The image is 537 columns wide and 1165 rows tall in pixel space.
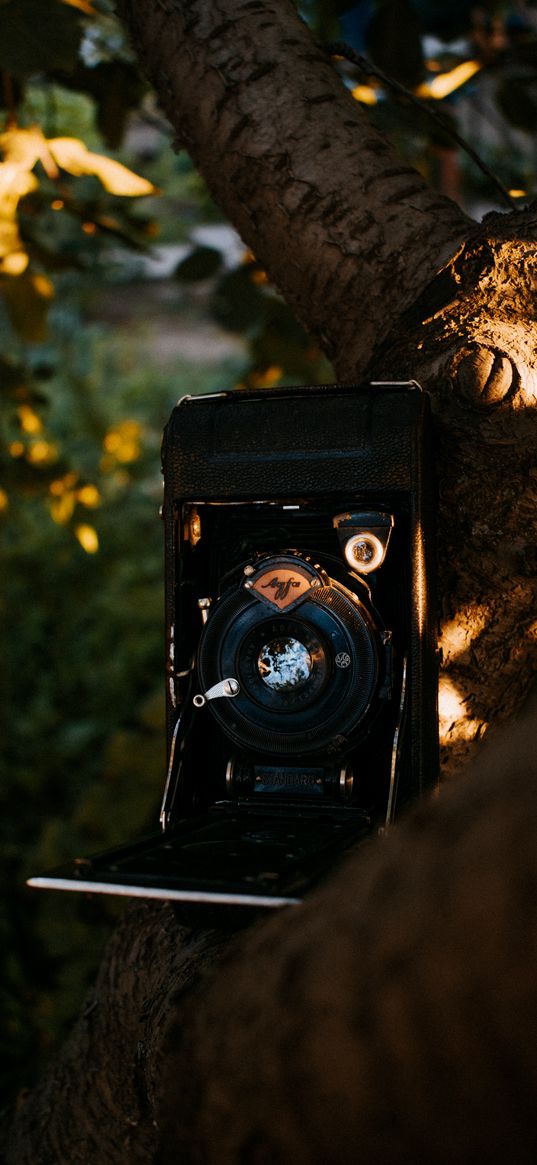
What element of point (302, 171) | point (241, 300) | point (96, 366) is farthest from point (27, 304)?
point (96, 366)

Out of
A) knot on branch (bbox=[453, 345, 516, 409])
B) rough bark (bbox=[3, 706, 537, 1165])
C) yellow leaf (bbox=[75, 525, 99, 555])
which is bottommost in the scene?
rough bark (bbox=[3, 706, 537, 1165])

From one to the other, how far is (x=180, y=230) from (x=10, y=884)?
3.79m

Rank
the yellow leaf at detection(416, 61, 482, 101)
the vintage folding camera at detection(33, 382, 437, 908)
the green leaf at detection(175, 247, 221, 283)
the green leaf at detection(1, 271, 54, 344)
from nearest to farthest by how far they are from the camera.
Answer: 1. the vintage folding camera at detection(33, 382, 437, 908)
2. the green leaf at detection(1, 271, 54, 344)
3. the yellow leaf at detection(416, 61, 482, 101)
4. the green leaf at detection(175, 247, 221, 283)

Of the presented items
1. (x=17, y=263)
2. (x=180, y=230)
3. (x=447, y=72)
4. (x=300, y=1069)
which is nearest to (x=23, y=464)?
(x=17, y=263)

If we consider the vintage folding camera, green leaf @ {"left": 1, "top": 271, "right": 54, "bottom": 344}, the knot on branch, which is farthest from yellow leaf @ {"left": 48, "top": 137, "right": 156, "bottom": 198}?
the knot on branch

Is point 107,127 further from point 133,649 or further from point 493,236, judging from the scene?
point 133,649

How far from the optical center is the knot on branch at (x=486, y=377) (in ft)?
4.23

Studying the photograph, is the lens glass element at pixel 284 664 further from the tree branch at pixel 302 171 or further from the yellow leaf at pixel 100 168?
the yellow leaf at pixel 100 168

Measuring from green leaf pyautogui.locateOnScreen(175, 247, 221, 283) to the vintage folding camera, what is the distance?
45.9 inches

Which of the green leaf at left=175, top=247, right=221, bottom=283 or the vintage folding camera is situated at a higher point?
the green leaf at left=175, top=247, right=221, bottom=283

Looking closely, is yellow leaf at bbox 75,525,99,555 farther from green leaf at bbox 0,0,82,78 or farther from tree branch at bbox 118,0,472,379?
green leaf at bbox 0,0,82,78

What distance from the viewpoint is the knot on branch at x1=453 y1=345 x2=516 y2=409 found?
1289mm

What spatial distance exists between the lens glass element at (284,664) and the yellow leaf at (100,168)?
793 mm

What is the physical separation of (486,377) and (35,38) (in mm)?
774
